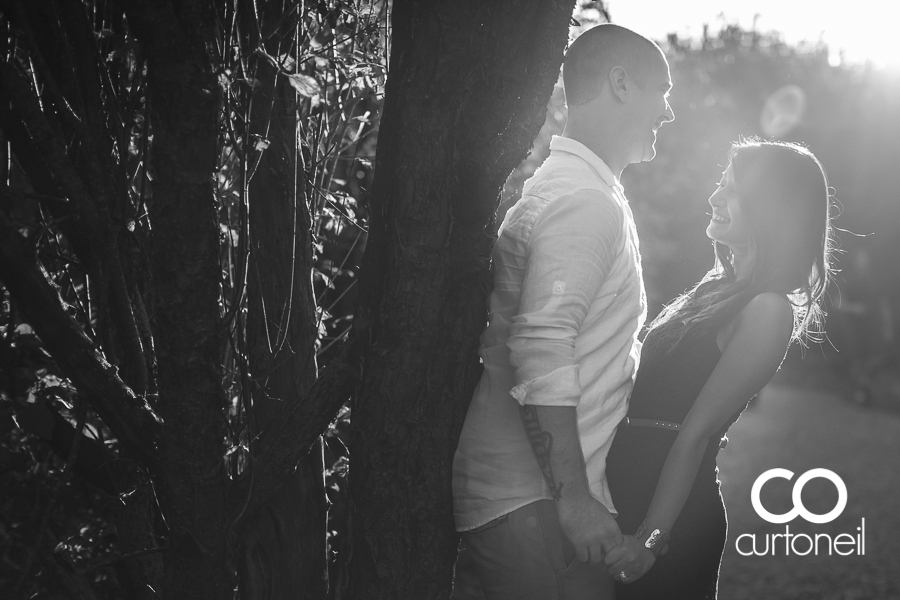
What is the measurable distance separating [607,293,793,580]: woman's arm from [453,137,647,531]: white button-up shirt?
0.55ft

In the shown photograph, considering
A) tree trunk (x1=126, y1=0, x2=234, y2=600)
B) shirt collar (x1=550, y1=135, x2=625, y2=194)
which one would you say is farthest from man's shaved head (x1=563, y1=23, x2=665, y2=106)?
tree trunk (x1=126, y1=0, x2=234, y2=600)

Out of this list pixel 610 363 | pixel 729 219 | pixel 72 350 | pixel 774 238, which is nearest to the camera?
pixel 72 350

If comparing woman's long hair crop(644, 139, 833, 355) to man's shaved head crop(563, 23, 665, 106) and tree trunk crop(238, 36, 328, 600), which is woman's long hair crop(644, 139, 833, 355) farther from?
tree trunk crop(238, 36, 328, 600)

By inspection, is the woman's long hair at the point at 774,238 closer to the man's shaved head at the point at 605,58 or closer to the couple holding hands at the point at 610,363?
the couple holding hands at the point at 610,363

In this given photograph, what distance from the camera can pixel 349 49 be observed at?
10.3ft

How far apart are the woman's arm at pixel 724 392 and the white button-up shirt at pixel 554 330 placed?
0.17 meters

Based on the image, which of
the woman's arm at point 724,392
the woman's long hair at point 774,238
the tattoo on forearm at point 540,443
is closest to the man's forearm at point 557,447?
the tattoo on forearm at point 540,443

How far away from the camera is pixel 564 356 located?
226cm

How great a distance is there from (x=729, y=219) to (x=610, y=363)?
0.77m

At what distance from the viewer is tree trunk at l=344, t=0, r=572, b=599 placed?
7.32 ft

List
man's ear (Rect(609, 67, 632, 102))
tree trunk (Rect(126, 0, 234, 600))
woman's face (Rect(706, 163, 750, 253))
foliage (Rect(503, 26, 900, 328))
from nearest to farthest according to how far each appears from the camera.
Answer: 1. tree trunk (Rect(126, 0, 234, 600))
2. man's ear (Rect(609, 67, 632, 102))
3. woman's face (Rect(706, 163, 750, 253))
4. foliage (Rect(503, 26, 900, 328))

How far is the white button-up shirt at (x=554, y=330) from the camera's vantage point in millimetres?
2283

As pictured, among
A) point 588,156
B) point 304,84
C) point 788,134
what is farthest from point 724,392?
point 788,134

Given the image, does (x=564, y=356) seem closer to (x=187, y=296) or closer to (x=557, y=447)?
(x=557, y=447)
